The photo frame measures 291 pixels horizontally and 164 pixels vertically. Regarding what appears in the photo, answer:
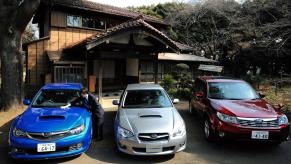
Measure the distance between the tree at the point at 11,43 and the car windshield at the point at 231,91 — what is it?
7339 millimetres

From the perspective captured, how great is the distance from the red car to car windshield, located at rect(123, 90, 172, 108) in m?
1.24

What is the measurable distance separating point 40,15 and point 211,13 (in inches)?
641

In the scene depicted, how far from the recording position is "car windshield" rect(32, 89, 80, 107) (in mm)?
6699

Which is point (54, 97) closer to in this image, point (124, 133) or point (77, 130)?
point (77, 130)

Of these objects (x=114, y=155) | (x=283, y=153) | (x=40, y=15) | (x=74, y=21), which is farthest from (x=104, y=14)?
(x=283, y=153)

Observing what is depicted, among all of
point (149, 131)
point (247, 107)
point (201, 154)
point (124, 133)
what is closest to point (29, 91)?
point (124, 133)

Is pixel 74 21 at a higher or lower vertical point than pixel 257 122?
higher

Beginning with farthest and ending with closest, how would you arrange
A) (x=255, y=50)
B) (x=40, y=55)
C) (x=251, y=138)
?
(x=255, y=50)
(x=40, y=55)
(x=251, y=138)

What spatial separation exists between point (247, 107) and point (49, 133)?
4602 mm

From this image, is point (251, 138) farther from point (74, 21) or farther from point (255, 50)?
point (255, 50)

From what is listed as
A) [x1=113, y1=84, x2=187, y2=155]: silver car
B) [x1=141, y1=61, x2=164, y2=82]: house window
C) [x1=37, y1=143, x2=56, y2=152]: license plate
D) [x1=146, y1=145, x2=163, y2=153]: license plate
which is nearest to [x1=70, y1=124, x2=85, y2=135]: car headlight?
[x1=37, y1=143, x2=56, y2=152]: license plate

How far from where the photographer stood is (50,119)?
5.68 metres

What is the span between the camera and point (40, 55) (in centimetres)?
1455

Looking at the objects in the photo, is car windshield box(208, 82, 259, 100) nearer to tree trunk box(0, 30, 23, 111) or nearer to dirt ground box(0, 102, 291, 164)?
dirt ground box(0, 102, 291, 164)
